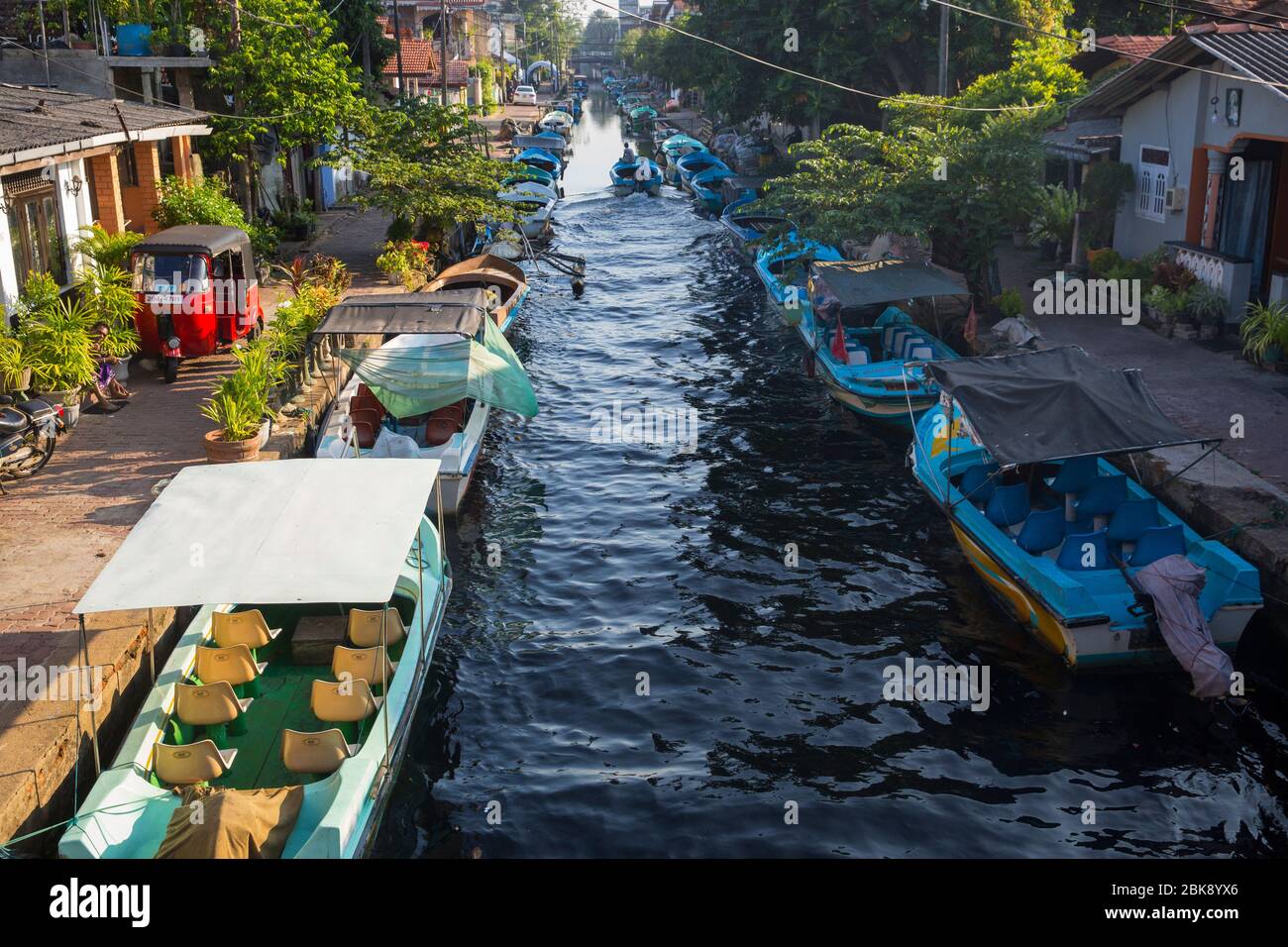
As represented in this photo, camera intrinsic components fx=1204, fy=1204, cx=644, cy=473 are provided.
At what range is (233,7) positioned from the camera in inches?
1062

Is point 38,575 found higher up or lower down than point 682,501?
higher up

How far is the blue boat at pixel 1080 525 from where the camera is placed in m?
12.6

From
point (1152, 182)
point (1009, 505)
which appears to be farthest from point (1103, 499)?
point (1152, 182)

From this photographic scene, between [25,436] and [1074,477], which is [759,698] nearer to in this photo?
[1074,477]

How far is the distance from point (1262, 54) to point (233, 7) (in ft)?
68.7

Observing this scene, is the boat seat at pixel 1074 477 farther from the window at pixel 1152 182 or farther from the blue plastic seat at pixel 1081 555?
the window at pixel 1152 182

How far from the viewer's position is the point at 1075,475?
14.9 m

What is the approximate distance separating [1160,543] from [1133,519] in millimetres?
662

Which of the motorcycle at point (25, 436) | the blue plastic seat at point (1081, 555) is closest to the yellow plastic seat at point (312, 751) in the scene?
the motorcycle at point (25, 436)

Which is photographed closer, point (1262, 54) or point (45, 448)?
point (45, 448)

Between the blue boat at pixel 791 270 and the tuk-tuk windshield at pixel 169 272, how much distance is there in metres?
11.2
